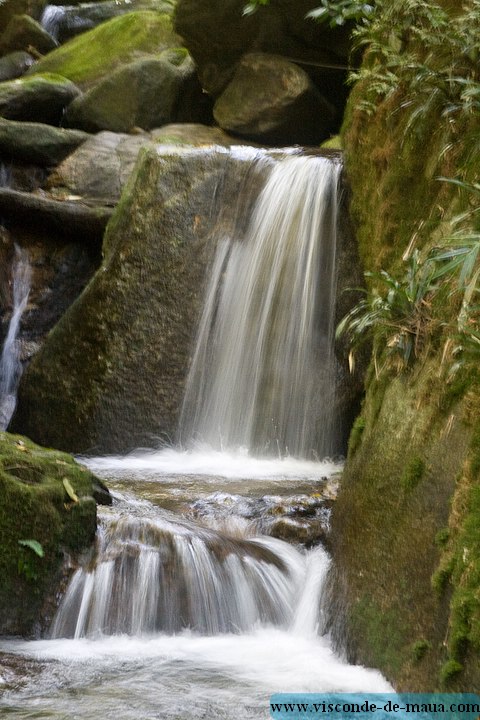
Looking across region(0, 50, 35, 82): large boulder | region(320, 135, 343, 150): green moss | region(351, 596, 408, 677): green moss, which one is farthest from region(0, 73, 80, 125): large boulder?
region(351, 596, 408, 677): green moss

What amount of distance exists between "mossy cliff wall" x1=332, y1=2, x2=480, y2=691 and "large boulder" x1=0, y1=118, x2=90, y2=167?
24.8ft

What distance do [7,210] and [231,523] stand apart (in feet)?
21.5

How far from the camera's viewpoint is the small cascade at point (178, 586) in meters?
4.32

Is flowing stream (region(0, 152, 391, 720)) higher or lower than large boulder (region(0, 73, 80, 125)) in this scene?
lower

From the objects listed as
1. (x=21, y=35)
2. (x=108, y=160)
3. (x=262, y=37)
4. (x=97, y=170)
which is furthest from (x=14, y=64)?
(x=262, y=37)

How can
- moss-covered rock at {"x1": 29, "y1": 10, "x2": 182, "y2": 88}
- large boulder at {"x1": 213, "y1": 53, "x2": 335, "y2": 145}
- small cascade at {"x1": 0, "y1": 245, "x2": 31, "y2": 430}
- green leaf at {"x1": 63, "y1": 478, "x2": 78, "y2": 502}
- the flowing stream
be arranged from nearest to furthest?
the flowing stream, green leaf at {"x1": 63, "y1": 478, "x2": 78, "y2": 502}, small cascade at {"x1": 0, "y1": 245, "x2": 31, "y2": 430}, large boulder at {"x1": 213, "y1": 53, "x2": 335, "y2": 145}, moss-covered rock at {"x1": 29, "y1": 10, "x2": 182, "y2": 88}

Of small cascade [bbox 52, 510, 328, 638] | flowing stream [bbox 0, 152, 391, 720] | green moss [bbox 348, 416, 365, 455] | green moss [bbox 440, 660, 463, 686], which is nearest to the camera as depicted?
green moss [bbox 440, 660, 463, 686]

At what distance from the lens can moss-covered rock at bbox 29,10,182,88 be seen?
49.6ft

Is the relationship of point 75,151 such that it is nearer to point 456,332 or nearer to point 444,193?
point 444,193

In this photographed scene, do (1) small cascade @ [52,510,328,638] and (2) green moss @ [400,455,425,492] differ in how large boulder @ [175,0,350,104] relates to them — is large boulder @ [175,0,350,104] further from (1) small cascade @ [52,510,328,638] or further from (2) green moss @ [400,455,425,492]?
(2) green moss @ [400,455,425,492]

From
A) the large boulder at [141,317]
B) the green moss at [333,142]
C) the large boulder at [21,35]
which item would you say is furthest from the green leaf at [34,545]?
the large boulder at [21,35]

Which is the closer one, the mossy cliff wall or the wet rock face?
the mossy cliff wall

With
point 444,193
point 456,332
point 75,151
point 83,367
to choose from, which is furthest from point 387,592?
point 75,151

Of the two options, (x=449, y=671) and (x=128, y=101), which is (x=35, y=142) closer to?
(x=128, y=101)
